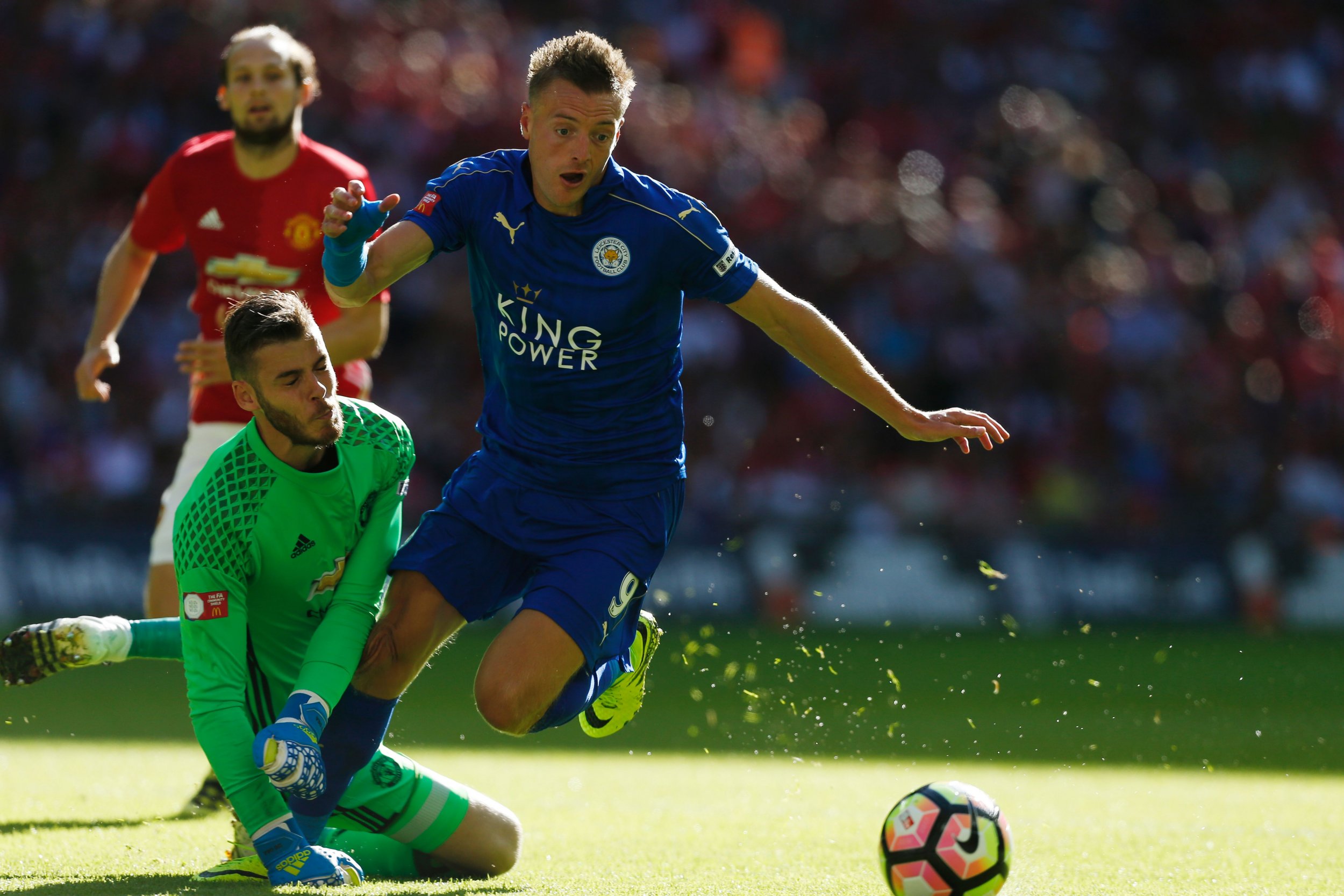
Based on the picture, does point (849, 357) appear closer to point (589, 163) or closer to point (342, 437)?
point (589, 163)

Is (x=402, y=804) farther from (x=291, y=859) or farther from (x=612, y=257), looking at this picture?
(x=612, y=257)

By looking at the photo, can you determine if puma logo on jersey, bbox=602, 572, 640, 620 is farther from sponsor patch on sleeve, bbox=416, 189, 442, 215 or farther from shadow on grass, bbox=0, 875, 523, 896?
sponsor patch on sleeve, bbox=416, 189, 442, 215

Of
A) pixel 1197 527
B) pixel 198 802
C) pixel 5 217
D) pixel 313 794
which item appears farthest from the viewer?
pixel 5 217

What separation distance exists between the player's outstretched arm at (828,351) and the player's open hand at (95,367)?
281cm

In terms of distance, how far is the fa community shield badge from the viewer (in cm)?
455

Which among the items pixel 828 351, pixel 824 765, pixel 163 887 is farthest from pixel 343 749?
pixel 824 765

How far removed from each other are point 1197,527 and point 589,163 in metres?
8.63

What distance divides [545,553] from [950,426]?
127 centimetres

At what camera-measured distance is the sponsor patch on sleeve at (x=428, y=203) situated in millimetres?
4500

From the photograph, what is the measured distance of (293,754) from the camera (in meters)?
3.91

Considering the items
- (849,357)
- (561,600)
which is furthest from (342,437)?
(849,357)

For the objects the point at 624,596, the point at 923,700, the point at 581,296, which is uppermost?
the point at 581,296

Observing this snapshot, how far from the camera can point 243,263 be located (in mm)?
6094

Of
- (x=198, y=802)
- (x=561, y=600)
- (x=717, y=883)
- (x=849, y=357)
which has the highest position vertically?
(x=849, y=357)
